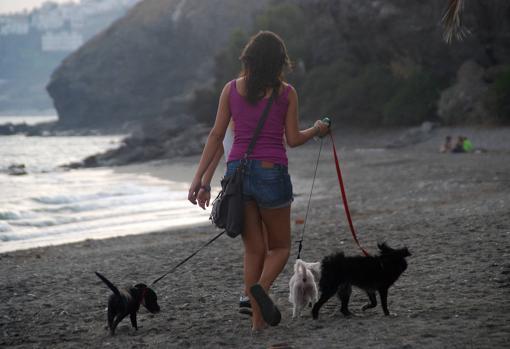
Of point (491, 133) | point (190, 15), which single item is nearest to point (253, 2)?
point (190, 15)

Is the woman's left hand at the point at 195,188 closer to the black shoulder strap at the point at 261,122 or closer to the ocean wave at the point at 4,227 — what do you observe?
the black shoulder strap at the point at 261,122

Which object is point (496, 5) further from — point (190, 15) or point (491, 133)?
point (190, 15)

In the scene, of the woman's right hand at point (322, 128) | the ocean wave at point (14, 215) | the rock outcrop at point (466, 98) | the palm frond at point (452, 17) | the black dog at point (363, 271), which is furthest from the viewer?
the rock outcrop at point (466, 98)

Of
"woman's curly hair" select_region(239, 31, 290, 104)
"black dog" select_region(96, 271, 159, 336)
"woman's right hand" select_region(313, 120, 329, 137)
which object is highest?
"woman's curly hair" select_region(239, 31, 290, 104)

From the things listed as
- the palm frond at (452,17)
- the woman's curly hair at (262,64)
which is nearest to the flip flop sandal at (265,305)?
the woman's curly hair at (262,64)

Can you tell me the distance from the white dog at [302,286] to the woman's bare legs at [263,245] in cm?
25

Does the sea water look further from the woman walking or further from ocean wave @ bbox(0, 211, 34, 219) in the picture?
the woman walking

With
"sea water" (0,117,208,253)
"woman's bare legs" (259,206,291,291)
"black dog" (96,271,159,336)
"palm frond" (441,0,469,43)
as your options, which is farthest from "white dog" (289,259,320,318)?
"sea water" (0,117,208,253)

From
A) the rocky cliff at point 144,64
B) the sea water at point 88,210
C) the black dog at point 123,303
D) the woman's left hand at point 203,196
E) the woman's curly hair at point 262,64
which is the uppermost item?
the rocky cliff at point 144,64

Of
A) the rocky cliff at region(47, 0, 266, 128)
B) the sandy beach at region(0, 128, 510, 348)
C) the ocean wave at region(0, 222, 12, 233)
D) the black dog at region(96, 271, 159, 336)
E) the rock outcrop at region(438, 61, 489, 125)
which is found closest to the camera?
the sandy beach at region(0, 128, 510, 348)

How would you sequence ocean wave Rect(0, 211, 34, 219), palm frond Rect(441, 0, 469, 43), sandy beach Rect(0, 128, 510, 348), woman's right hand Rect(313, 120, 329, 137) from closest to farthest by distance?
sandy beach Rect(0, 128, 510, 348), woman's right hand Rect(313, 120, 329, 137), palm frond Rect(441, 0, 469, 43), ocean wave Rect(0, 211, 34, 219)

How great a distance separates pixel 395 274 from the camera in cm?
527

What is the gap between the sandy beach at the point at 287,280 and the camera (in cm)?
492

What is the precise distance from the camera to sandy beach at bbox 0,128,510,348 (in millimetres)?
4918
